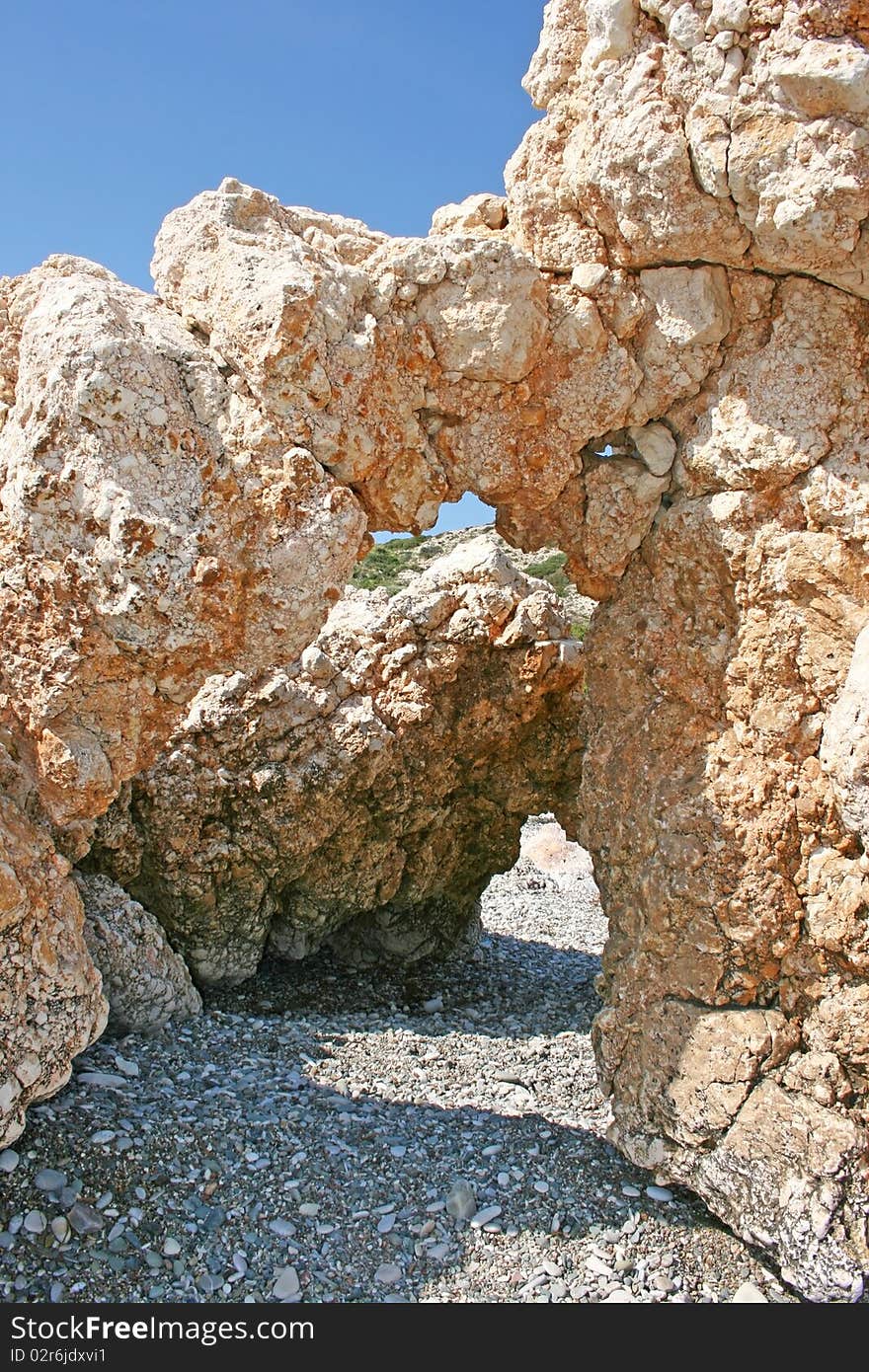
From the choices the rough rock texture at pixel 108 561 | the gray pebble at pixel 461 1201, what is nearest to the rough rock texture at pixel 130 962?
the rough rock texture at pixel 108 561

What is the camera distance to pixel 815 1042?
18.4 ft

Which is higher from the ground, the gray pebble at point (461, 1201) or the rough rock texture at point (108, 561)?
the rough rock texture at point (108, 561)

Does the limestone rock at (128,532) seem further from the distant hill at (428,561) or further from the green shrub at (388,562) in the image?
the green shrub at (388,562)

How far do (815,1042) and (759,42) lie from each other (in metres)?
5.46

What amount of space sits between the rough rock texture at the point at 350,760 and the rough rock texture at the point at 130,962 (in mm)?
773

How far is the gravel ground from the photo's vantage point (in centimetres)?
531

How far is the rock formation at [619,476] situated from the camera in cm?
511

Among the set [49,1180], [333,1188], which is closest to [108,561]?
[49,1180]

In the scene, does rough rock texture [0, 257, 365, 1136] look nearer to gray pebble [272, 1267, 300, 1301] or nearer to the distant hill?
gray pebble [272, 1267, 300, 1301]

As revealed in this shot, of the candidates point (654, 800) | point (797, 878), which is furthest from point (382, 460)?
point (797, 878)

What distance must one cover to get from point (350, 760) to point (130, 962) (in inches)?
109

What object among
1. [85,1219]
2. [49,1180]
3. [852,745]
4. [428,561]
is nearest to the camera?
[852,745]

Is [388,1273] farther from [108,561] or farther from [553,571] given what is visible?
[553,571]

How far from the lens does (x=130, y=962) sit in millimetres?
8031
